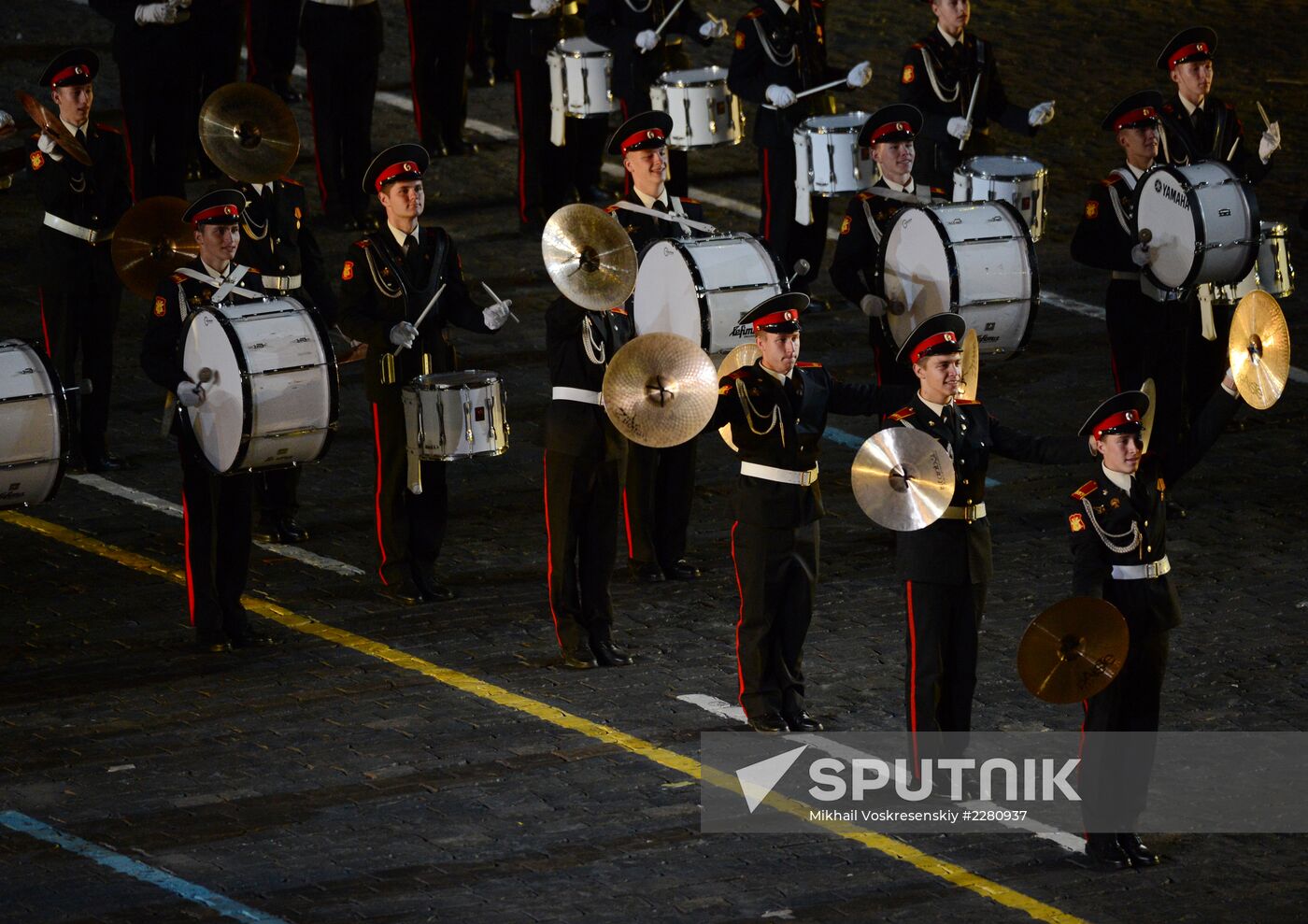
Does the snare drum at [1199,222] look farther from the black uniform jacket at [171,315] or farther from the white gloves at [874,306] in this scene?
the black uniform jacket at [171,315]

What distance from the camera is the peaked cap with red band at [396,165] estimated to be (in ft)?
40.9

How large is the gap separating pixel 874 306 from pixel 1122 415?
10.4 feet

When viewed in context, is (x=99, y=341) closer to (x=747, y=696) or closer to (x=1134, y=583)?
(x=747, y=696)

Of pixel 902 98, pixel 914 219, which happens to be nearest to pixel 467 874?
pixel 914 219

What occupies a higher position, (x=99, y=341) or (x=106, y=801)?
(x=99, y=341)

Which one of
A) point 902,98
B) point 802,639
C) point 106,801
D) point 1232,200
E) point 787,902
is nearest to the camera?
point 787,902

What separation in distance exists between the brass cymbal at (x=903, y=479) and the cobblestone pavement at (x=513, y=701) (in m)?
1.24

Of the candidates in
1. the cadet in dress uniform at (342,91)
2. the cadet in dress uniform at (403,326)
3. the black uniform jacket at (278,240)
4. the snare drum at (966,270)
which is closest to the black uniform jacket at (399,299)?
the cadet in dress uniform at (403,326)

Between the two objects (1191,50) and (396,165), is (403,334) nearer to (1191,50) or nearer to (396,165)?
(396,165)

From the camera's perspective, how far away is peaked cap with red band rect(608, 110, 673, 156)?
13.0m

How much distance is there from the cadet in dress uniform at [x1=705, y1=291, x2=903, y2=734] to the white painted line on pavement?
126 mm

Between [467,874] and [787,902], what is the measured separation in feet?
3.91

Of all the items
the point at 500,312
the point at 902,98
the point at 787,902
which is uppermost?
the point at 902,98

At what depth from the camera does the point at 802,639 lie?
11.0 metres
